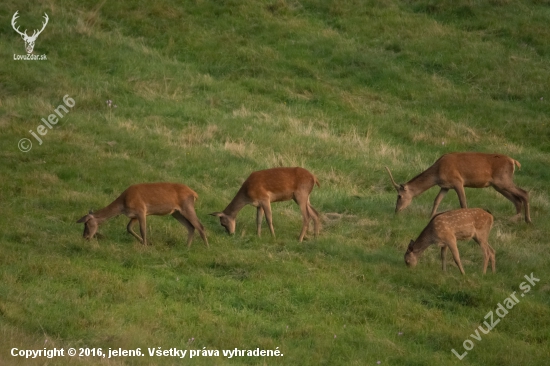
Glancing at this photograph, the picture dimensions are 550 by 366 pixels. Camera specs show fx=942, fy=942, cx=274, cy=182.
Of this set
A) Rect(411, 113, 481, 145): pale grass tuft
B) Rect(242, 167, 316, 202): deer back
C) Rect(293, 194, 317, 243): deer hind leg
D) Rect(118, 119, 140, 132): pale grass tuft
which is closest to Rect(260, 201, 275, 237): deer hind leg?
Rect(242, 167, 316, 202): deer back

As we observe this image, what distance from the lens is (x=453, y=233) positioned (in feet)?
44.2

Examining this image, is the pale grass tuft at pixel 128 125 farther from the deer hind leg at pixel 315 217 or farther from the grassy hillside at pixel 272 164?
the deer hind leg at pixel 315 217

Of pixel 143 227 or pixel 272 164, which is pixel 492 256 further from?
pixel 272 164

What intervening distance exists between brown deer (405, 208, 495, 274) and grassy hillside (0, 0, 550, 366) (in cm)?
26

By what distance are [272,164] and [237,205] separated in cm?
345

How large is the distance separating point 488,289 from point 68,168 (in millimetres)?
7931

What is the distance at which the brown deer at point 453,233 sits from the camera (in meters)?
13.4

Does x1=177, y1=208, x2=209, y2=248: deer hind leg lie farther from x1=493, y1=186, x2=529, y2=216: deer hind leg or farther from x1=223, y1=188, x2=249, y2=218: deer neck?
x1=493, y1=186, x2=529, y2=216: deer hind leg

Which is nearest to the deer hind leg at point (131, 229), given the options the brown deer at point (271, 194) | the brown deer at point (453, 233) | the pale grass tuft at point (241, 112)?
the brown deer at point (271, 194)

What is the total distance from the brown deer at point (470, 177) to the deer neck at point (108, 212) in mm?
4955

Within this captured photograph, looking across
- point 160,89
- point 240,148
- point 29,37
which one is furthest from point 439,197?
point 29,37

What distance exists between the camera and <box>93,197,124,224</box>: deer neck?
13891 millimetres

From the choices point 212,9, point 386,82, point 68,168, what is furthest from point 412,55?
point 68,168

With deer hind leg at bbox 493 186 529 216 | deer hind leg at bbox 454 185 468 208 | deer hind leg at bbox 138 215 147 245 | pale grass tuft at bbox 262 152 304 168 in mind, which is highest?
deer hind leg at bbox 138 215 147 245
